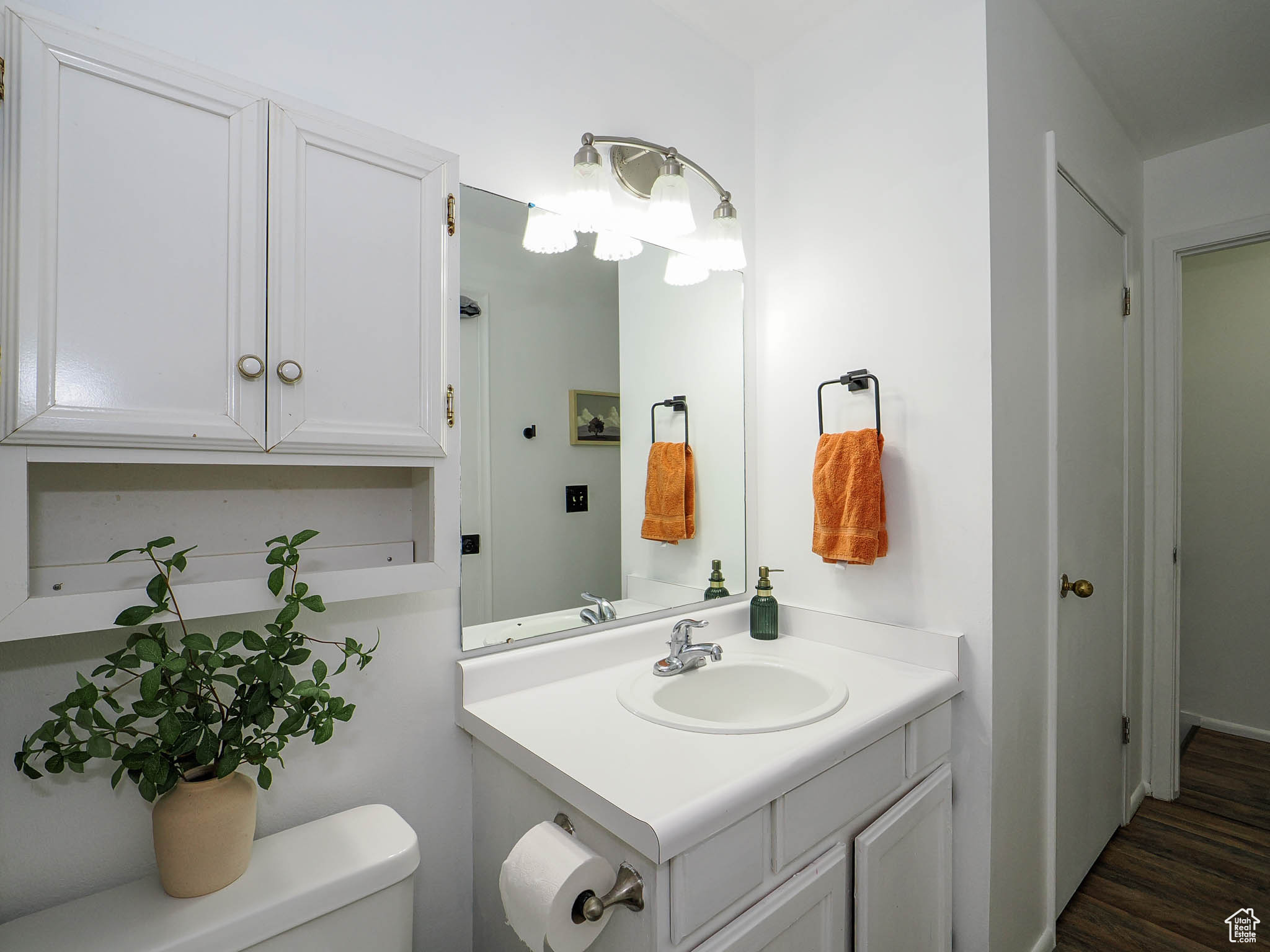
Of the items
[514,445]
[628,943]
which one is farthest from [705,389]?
[628,943]

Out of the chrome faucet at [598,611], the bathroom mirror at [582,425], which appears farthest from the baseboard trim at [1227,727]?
the chrome faucet at [598,611]

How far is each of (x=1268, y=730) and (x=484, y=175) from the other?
389 cm

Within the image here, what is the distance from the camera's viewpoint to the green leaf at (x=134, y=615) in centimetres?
69

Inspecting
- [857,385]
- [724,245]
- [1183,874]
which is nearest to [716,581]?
[857,385]

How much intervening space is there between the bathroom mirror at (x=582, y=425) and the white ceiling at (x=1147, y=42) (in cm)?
62

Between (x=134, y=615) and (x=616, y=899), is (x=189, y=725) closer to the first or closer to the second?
(x=134, y=615)

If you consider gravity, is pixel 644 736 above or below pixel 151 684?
below

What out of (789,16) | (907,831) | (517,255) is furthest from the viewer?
(789,16)

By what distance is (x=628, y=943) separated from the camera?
823 millimetres

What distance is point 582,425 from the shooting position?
140cm

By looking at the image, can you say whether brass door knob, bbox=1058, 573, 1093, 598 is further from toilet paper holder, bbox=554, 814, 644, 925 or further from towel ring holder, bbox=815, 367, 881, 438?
toilet paper holder, bbox=554, 814, 644, 925

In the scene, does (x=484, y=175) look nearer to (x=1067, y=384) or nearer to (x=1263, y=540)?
(x=1067, y=384)

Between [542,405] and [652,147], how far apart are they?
2.16 feet

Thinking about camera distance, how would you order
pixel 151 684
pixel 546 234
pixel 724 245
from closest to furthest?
1. pixel 151 684
2. pixel 546 234
3. pixel 724 245
